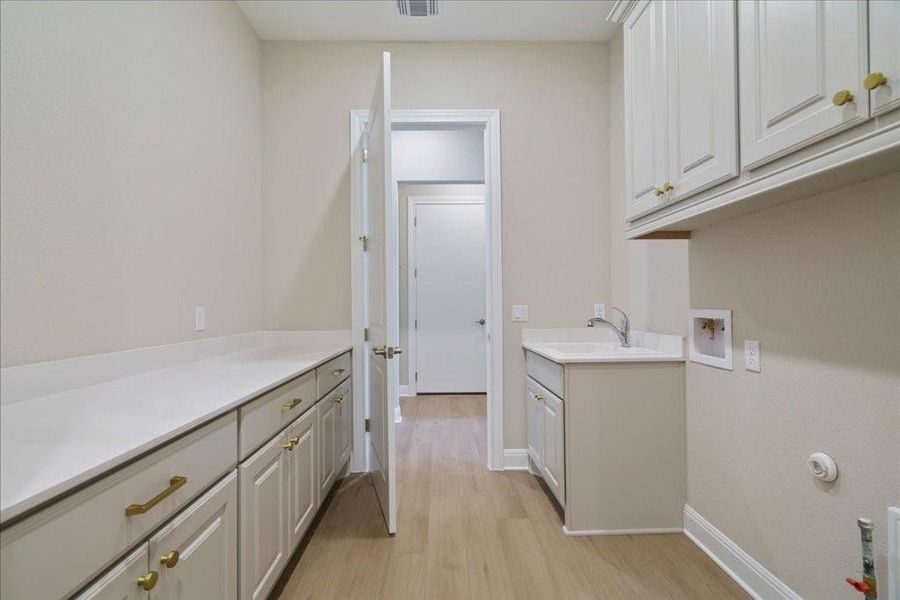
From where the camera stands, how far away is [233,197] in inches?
89.4

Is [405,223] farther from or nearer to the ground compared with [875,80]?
farther from the ground

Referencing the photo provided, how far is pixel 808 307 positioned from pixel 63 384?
2297 mm

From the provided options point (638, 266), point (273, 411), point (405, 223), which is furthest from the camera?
point (405, 223)

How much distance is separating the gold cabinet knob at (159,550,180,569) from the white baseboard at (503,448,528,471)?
2047 millimetres

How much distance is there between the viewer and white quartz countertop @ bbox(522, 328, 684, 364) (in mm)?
1920

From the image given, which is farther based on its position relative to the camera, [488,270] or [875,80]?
[488,270]

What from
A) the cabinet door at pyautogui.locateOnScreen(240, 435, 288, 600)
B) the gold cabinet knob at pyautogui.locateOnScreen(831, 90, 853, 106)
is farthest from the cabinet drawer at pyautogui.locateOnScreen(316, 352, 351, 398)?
the gold cabinet knob at pyautogui.locateOnScreen(831, 90, 853, 106)

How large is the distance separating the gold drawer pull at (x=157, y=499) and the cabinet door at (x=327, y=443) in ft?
3.39

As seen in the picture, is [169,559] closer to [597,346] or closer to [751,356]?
[751,356]

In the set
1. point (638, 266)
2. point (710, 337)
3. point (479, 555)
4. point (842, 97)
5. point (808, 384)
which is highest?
point (842, 97)

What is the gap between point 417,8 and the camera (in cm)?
237

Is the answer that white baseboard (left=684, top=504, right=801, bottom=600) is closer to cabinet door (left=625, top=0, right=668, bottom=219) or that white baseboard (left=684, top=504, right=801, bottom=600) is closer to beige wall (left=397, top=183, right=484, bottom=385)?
cabinet door (left=625, top=0, right=668, bottom=219)

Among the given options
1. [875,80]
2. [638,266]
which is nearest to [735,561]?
[638,266]

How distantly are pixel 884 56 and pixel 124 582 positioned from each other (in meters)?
1.80
